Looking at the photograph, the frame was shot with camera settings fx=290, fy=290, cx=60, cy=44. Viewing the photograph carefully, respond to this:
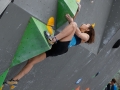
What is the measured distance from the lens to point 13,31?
2279mm

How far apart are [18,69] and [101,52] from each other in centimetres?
163

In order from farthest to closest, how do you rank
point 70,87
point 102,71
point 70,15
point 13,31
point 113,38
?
point 102,71 → point 70,87 → point 113,38 → point 70,15 → point 13,31

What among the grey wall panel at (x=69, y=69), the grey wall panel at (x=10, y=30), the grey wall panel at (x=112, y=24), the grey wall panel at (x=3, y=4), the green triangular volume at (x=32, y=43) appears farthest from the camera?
the grey wall panel at (x=112, y=24)

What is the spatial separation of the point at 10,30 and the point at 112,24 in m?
1.82

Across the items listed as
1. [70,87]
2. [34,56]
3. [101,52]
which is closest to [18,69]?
[34,56]

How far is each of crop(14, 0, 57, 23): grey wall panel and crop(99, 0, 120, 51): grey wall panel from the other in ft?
4.24

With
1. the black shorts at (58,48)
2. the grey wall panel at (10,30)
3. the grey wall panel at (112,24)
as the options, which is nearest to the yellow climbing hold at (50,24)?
the black shorts at (58,48)

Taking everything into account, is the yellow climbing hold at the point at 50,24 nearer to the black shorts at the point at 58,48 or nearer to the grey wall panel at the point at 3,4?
the black shorts at the point at 58,48

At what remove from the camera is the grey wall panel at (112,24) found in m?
3.63

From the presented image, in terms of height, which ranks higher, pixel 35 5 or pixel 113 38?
pixel 35 5

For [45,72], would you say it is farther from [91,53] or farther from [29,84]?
[91,53]

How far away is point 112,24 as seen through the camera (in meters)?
3.72

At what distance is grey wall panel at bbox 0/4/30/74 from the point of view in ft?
7.13

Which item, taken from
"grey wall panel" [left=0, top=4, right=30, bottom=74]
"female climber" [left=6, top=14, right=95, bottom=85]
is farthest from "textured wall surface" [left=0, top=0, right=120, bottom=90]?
"female climber" [left=6, top=14, right=95, bottom=85]
